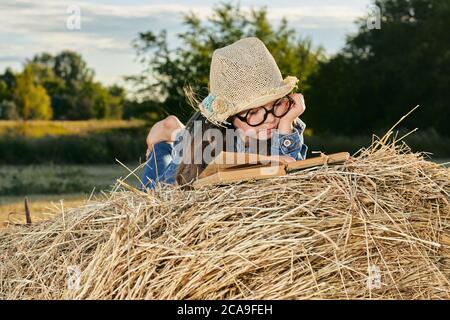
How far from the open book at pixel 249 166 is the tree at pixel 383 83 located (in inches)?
843

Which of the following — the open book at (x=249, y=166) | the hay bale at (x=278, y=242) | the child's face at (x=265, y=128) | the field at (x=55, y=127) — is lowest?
the field at (x=55, y=127)

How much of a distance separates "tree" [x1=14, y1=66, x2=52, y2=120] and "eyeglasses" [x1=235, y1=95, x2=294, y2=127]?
24.9 metres

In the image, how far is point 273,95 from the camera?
4047 millimetres

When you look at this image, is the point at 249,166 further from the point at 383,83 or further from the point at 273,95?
the point at 383,83

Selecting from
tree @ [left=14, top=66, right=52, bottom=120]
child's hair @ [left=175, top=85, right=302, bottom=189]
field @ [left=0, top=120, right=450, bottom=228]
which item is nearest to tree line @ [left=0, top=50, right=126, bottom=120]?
tree @ [left=14, top=66, right=52, bottom=120]

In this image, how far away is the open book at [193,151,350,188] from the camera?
3596mm

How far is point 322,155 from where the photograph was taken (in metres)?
3.61

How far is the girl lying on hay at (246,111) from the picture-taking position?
160 inches

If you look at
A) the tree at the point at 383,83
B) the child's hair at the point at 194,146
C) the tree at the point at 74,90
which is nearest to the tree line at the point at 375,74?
the tree at the point at 383,83

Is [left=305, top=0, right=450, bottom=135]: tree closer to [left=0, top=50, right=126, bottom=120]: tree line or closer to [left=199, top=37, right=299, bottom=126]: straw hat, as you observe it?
[left=0, top=50, right=126, bottom=120]: tree line

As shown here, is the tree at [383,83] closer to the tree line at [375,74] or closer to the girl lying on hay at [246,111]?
the tree line at [375,74]

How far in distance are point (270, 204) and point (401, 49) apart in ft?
79.0

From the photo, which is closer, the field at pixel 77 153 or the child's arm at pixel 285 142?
the child's arm at pixel 285 142

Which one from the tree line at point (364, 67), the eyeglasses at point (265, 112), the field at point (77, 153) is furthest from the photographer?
the tree line at point (364, 67)
